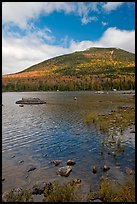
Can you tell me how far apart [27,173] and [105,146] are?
311 inches

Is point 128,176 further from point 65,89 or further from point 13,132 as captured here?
point 65,89

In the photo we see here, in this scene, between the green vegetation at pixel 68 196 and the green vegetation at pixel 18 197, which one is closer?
the green vegetation at pixel 68 196

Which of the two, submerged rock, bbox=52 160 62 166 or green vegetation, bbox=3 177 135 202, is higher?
green vegetation, bbox=3 177 135 202

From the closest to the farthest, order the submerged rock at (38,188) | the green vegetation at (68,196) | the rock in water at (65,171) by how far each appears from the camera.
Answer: the green vegetation at (68,196) → the submerged rock at (38,188) → the rock in water at (65,171)

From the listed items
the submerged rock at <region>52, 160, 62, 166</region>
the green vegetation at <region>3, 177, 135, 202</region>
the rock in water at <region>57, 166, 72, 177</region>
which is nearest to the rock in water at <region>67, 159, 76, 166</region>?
the submerged rock at <region>52, 160, 62, 166</region>

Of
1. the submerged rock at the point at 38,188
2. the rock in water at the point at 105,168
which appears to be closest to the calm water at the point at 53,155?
the rock in water at the point at 105,168

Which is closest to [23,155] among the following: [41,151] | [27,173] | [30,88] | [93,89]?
[41,151]

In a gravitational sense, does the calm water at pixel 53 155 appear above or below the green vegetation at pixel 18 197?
below

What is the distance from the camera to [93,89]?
579ft

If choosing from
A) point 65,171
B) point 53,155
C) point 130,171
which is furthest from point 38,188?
point 53,155

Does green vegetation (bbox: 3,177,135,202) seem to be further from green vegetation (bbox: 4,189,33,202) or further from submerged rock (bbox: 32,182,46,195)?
submerged rock (bbox: 32,182,46,195)

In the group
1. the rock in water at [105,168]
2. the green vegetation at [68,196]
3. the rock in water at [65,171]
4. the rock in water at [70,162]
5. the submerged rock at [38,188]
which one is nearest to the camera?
the green vegetation at [68,196]

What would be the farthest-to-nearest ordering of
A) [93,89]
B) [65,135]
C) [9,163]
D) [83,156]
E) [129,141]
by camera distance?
[93,89] < [65,135] < [129,141] < [83,156] < [9,163]

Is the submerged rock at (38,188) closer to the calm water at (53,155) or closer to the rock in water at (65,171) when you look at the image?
the calm water at (53,155)
